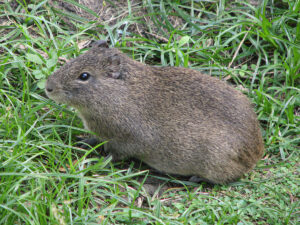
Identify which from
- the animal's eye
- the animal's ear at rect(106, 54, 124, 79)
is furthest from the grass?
the animal's ear at rect(106, 54, 124, 79)

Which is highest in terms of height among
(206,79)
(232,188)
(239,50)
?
(206,79)

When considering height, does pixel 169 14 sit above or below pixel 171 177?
above

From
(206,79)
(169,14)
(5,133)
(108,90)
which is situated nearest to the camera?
(5,133)

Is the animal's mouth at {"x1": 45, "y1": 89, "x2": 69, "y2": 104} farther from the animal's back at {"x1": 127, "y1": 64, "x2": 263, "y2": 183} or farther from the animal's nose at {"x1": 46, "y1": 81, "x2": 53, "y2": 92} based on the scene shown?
the animal's back at {"x1": 127, "y1": 64, "x2": 263, "y2": 183}

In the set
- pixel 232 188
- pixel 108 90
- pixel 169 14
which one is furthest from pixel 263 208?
pixel 169 14

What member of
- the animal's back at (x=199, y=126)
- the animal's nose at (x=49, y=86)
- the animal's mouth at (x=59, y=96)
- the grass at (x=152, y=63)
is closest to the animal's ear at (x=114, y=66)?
the animal's back at (x=199, y=126)

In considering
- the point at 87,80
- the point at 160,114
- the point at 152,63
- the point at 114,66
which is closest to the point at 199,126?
the point at 160,114

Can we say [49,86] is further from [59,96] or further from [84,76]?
[84,76]

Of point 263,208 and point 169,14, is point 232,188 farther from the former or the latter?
point 169,14
